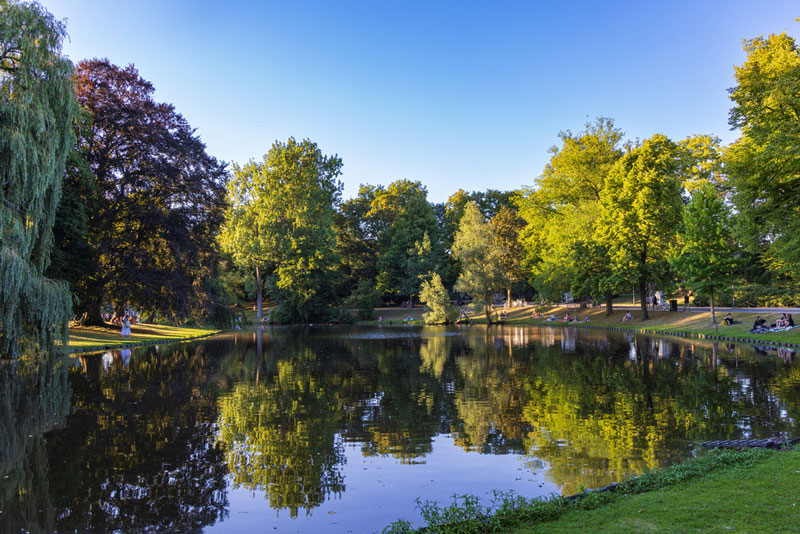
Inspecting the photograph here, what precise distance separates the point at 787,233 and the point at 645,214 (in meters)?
18.1

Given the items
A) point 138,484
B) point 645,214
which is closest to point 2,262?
point 138,484

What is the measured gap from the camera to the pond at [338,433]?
298 inches

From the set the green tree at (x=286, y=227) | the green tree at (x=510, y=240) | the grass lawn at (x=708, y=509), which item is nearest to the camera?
the grass lawn at (x=708, y=509)

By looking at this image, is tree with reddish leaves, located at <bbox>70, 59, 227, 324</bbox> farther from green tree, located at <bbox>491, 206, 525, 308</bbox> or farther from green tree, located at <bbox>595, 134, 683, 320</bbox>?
green tree, located at <bbox>491, 206, 525, 308</bbox>

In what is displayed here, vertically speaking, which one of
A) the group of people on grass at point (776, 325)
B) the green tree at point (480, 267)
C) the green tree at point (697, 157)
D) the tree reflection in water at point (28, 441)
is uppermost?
the green tree at point (697, 157)

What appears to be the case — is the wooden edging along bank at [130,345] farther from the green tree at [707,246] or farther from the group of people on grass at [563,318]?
the green tree at [707,246]

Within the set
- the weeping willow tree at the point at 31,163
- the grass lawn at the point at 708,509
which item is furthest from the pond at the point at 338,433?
the weeping willow tree at the point at 31,163

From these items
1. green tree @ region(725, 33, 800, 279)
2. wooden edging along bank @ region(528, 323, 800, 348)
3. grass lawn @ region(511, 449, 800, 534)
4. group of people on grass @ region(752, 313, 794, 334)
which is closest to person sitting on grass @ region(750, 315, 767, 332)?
group of people on grass @ region(752, 313, 794, 334)

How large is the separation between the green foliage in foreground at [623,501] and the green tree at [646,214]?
121 ft

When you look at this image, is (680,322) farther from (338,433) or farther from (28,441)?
(28,441)

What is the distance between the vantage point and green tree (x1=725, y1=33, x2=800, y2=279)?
74.3 ft

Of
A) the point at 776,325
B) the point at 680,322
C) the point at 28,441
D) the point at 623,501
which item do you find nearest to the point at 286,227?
the point at 680,322

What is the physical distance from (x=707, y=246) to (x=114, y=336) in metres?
38.3

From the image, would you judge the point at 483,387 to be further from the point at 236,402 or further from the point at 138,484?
the point at 138,484
